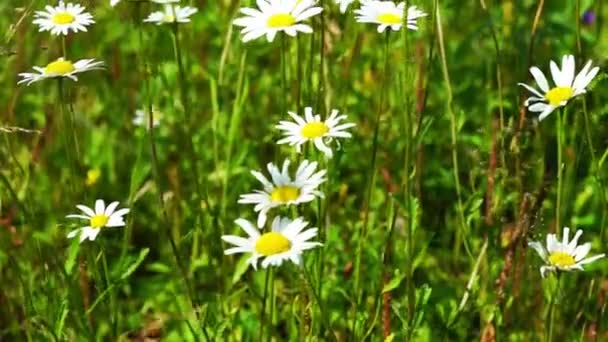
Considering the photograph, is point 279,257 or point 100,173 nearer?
point 279,257

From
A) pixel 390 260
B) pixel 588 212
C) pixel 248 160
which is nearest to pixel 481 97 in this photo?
pixel 588 212

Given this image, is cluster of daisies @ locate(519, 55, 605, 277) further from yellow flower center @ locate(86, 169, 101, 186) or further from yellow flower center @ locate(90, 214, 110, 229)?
yellow flower center @ locate(86, 169, 101, 186)

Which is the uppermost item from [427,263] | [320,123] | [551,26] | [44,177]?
[551,26]

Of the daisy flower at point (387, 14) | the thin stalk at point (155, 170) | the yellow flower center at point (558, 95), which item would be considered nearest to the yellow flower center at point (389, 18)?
the daisy flower at point (387, 14)

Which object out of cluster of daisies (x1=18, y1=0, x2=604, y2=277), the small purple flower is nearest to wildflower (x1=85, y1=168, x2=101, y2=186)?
cluster of daisies (x1=18, y1=0, x2=604, y2=277)

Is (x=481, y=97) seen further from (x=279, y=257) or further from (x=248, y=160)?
(x=279, y=257)

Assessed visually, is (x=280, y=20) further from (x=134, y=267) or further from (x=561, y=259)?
(x=561, y=259)
